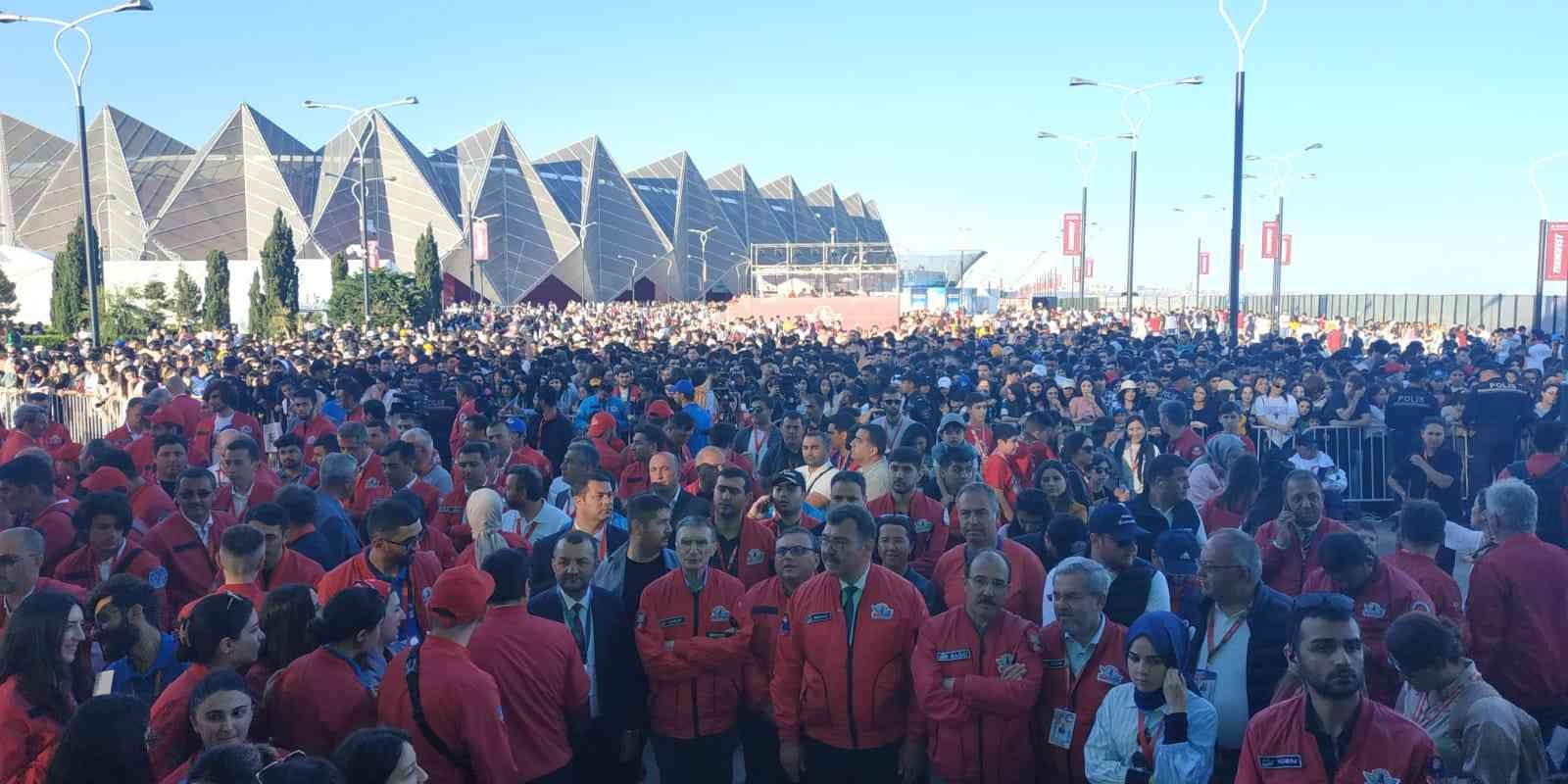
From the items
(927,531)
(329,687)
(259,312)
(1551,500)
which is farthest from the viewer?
(259,312)

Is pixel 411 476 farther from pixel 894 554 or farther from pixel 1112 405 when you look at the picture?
pixel 1112 405

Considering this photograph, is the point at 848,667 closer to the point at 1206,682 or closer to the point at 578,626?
the point at 578,626

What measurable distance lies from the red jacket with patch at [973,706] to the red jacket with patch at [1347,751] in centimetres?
107

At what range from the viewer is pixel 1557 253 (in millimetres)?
33250

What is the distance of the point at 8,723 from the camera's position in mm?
3625

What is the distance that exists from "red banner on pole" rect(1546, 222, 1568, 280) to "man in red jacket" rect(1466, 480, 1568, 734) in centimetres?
3326

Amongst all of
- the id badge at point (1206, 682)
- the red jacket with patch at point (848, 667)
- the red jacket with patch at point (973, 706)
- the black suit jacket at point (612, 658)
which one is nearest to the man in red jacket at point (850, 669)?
the red jacket with patch at point (848, 667)

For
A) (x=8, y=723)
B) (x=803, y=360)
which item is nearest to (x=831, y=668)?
(x=8, y=723)

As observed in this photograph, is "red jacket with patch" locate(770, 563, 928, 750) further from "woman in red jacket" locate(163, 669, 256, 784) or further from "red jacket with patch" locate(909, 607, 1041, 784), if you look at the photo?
"woman in red jacket" locate(163, 669, 256, 784)

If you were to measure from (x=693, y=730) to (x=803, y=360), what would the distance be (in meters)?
13.4

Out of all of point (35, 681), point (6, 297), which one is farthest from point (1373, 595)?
point (6, 297)

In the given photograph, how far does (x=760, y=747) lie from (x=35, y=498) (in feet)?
13.8

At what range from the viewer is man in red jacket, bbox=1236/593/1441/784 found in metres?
Result: 3.29

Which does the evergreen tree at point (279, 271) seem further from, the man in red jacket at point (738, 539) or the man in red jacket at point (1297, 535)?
the man in red jacket at point (1297, 535)
